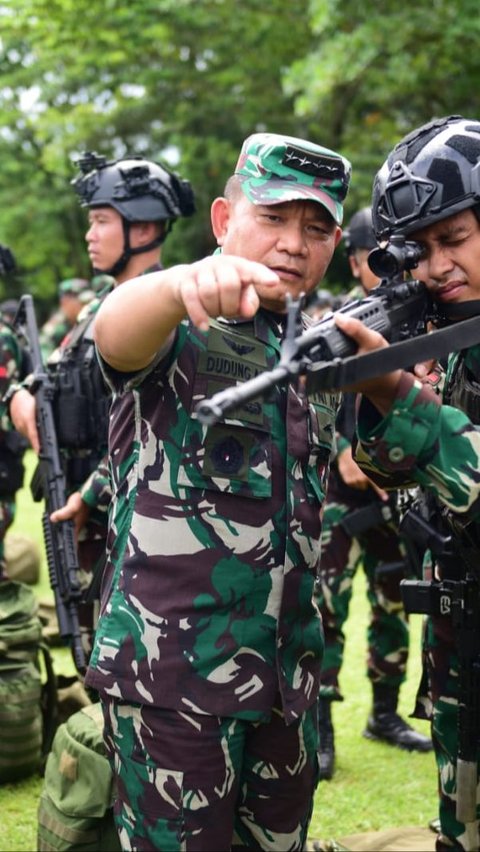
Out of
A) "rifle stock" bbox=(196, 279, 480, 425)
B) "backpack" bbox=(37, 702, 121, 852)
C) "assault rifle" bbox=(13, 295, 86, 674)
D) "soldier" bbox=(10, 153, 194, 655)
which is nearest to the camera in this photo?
"rifle stock" bbox=(196, 279, 480, 425)

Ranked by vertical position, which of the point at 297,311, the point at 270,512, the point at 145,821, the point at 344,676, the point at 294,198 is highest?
the point at 294,198

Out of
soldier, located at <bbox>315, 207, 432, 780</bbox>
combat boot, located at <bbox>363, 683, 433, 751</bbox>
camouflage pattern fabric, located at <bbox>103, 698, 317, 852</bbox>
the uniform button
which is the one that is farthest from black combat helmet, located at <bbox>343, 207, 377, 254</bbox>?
the uniform button

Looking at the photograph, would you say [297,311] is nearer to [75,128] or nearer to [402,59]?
[402,59]

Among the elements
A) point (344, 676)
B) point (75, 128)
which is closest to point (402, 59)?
point (344, 676)

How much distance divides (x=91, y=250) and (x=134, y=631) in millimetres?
2893

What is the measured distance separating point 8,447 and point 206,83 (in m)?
14.1

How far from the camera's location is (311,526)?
8.38ft

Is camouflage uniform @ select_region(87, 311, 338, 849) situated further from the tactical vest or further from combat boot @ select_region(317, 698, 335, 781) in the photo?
combat boot @ select_region(317, 698, 335, 781)

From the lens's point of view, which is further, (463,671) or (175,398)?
(463,671)

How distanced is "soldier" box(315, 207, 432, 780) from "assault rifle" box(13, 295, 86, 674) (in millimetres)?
1248

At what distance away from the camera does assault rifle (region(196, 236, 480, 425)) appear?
1744 millimetres

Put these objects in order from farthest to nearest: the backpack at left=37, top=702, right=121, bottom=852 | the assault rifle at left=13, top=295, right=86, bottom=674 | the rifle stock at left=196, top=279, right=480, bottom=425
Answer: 1. the assault rifle at left=13, top=295, right=86, bottom=674
2. the backpack at left=37, top=702, right=121, bottom=852
3. the rifle stock at left=196, top=279, right=480, bottom=425

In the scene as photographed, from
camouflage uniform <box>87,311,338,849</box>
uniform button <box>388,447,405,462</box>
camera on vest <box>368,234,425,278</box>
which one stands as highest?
camera on vest <box>368,234,425,278</box>

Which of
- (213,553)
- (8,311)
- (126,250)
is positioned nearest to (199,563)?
(213,553)
